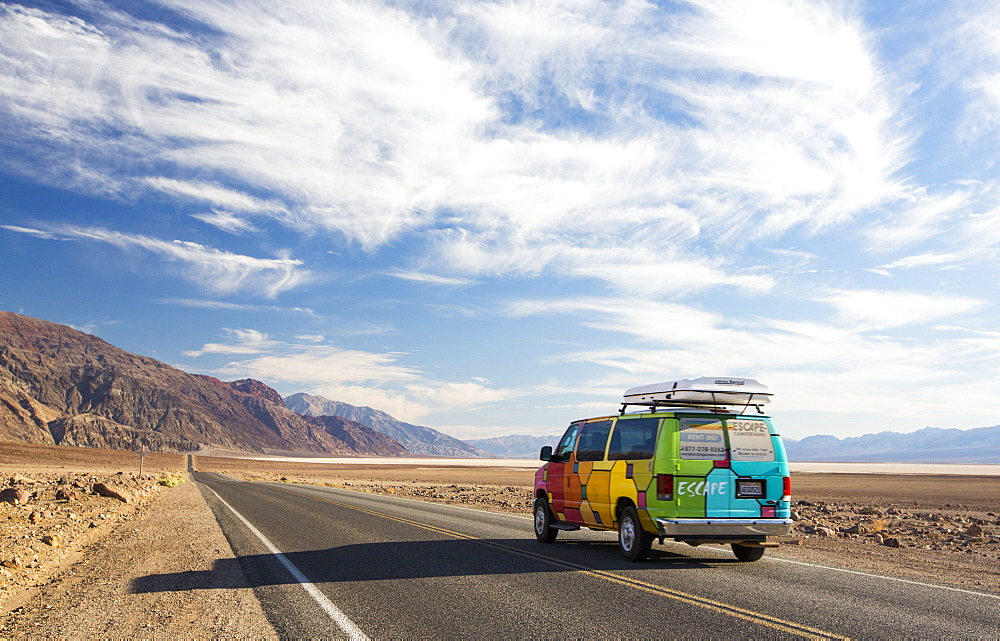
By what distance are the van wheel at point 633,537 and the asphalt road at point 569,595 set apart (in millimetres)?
217

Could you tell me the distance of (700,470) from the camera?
11055 mm

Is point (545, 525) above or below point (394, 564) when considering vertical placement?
above

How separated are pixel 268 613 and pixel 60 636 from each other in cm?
195

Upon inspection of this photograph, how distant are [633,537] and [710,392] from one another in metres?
2.56

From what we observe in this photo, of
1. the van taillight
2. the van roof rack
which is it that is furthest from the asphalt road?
the van roof rack

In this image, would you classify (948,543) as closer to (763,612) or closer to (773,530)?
(773,530)

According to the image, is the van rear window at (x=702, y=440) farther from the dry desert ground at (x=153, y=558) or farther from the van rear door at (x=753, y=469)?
the dry desert ground at (x=153, y=558)

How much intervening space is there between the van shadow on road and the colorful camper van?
0.70m

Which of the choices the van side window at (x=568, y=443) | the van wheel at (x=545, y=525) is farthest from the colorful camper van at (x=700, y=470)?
the van wheel at (x=545, y=525)

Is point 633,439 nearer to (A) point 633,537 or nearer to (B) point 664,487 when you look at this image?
(B) point 664,487

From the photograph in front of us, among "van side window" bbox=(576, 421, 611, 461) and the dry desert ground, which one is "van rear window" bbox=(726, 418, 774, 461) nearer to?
"van side window" bbox=(576, 421, 611, 461)

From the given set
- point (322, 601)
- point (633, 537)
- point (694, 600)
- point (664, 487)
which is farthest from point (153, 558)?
point (694, 600)

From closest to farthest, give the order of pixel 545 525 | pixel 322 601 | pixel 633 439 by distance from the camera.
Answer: pixel 322 601 → pixel 633 439 → pixel 545 525

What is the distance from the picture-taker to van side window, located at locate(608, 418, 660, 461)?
37.4 ft
